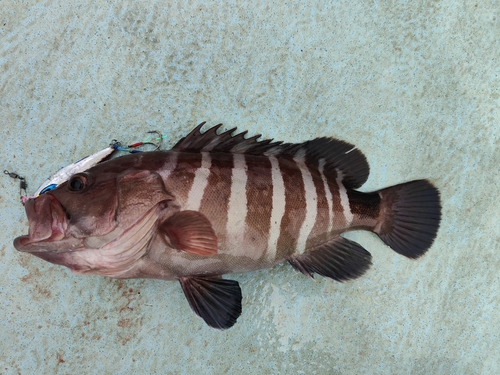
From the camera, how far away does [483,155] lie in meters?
1.54

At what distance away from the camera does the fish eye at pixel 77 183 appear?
107cm

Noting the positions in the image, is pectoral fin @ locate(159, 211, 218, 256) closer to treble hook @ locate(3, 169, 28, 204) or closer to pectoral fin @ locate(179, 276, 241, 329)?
pectoral fin @ locate(179, 276, 241, 329)

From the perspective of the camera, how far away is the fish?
1.04 meters

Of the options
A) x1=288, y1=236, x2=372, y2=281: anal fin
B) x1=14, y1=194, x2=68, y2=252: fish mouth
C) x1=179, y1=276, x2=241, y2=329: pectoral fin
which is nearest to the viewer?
x1=14, y1=194, x2=68, y2=252: fish mouth

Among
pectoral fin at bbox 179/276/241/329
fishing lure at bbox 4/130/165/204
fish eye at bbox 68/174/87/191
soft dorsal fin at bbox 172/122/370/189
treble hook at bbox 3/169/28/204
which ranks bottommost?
pectoral fin at bbox 179/276/241/329

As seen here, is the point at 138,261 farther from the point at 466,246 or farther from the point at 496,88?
the point at 496,88

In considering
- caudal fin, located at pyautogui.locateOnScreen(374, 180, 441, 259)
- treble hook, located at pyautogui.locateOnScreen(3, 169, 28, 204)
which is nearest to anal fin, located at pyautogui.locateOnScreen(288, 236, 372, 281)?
caudal fin, located at pyautogui.locateOnScreen(374, 180, 441, 259)

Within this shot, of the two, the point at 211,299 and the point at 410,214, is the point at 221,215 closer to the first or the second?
the point at 211,299

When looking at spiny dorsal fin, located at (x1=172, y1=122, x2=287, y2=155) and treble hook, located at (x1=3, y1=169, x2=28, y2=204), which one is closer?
spiny dorsal fin, located at (x1=172, y1=122, x2=287, y2=155)

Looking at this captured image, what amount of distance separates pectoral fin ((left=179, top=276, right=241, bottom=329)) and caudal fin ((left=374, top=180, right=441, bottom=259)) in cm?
61

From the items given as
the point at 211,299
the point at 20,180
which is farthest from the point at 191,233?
the point at 20,180

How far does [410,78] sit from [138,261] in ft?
4.27

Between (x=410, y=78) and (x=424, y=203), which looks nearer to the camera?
(x=424, y=203)

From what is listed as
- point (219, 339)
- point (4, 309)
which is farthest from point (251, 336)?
point (4, 309)
